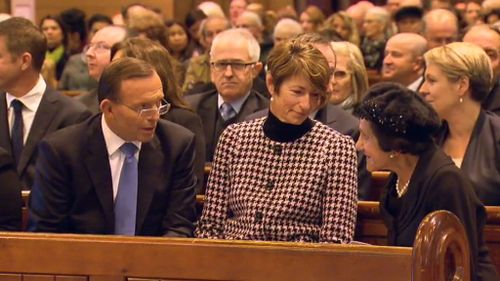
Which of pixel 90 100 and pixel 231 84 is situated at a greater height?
pixel 231 84

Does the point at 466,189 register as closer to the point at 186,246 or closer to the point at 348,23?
the point at 186,246

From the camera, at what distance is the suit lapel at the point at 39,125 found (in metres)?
5.92

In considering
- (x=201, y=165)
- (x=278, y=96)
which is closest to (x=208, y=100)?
(x=201, y=165)

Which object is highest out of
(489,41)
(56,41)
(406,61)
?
(489,41)

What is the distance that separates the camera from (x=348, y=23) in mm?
12984

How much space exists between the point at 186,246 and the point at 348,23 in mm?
9202

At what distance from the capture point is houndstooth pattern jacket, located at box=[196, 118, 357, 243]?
473cm

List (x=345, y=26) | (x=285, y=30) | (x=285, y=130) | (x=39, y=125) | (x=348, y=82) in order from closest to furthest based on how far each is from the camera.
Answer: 1. (x=285, y=130)
2. (x=39, y=125)
3. (x=348, y=82)
4. (x=285, y=30)
5. (x=345, y=26)

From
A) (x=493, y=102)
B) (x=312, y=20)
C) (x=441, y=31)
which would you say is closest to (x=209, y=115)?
(x=493, y=102)

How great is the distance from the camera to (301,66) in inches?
194

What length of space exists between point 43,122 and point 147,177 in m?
1.22

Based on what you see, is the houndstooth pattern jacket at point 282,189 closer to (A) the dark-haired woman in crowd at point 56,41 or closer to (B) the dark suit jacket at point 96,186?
(B) the dark suit jacket at point 96,186

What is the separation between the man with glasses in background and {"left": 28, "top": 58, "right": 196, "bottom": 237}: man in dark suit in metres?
2.18

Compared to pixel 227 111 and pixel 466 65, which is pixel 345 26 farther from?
pixel 466 65
